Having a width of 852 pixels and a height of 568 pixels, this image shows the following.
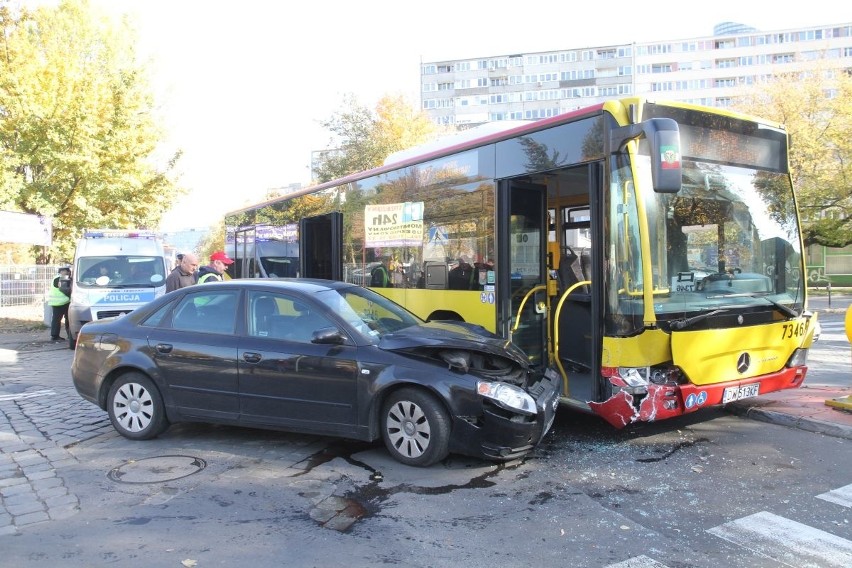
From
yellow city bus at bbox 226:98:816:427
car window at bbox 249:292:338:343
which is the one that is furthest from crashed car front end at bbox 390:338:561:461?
car window at bbox 249:292:338:343

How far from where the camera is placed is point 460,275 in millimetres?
7527

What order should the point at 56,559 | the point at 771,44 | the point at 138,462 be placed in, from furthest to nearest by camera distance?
the point at 771,44
the point at 138,462
the point at 56,559

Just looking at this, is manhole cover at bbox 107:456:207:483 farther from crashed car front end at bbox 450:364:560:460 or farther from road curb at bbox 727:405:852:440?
road curb at bbox 727:405:852:440

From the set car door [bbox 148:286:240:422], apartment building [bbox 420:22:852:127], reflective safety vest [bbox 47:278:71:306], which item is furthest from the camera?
apartment building [bbox 420:22:852:127]

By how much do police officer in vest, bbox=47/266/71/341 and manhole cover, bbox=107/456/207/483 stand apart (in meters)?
9.80

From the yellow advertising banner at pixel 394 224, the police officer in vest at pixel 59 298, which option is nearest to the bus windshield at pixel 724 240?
the yellow advertising banner at pixel 394 224

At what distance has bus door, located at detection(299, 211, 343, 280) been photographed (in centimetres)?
1052

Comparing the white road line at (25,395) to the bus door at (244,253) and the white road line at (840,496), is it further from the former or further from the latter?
the white road line at (840,496)

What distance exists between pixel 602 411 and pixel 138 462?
13.5 ft

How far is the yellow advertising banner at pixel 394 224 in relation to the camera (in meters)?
8.28

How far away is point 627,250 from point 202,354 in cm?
396

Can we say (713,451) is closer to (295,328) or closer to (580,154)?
(580,154)

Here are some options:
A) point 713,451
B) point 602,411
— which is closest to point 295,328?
point 602,411

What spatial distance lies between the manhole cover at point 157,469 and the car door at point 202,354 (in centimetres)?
49
